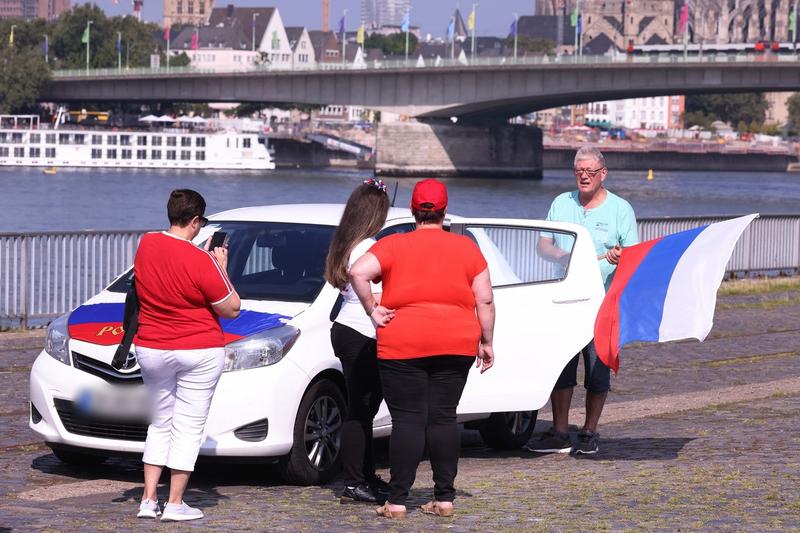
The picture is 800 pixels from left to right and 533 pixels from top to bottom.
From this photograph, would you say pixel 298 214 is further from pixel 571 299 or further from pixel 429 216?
pixel 429 216

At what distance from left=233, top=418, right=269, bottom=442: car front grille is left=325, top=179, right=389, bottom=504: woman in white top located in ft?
1.59

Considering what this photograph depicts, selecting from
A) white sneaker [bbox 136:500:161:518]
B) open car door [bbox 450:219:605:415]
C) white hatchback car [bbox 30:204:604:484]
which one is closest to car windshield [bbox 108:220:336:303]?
white hatchback car [bbox 30:204:604:484]

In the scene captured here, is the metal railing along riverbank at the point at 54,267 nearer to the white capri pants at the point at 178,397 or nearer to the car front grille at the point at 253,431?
the car front grille at the point at 253,431

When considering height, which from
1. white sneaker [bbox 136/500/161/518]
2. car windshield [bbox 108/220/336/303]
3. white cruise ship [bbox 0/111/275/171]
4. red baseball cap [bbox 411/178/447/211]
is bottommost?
white cruise ship [bbox 0/111/275/171]

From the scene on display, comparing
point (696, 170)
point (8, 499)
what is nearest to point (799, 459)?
point (8, 499)

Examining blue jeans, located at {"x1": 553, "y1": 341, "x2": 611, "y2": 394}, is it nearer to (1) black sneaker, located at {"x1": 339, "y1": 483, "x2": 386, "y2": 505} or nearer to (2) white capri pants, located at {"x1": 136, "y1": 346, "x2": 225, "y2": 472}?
(1) black sneaker, located at {"x1": 339, "y1": 483, "x2": 386, "y2": 505}

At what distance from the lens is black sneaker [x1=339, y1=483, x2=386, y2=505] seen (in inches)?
277

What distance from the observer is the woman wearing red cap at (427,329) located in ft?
21.3

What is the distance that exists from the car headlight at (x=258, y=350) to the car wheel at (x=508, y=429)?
1890 mm

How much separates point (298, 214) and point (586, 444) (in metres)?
2.02

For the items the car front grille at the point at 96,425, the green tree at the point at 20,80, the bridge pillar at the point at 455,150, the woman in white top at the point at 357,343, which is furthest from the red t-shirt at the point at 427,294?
the green tree at the point at 20,80

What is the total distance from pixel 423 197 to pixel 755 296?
1548cm

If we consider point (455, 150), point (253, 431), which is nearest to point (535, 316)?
point (253, 431)

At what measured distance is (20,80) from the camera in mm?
114375
